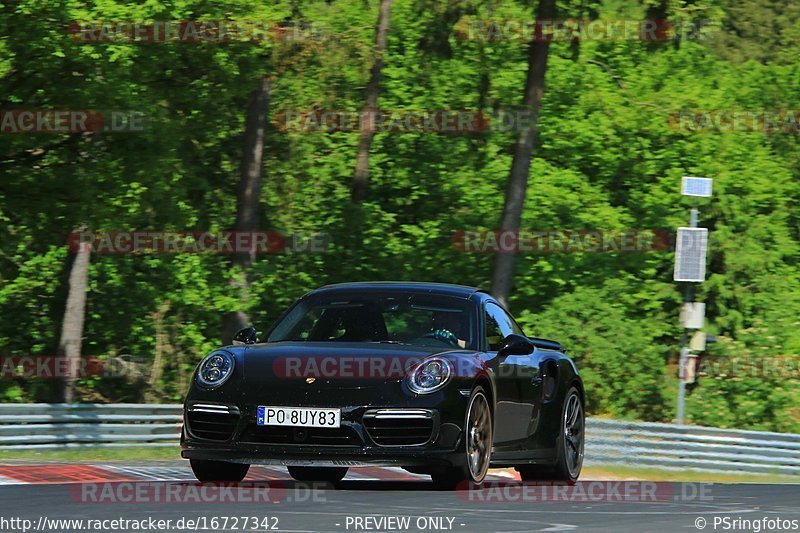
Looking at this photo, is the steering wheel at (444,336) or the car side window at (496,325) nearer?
the steering wheel at (444,336)

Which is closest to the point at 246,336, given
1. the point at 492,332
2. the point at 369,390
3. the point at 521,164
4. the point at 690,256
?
the point at 369,390

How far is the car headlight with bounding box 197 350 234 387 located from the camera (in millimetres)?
10508

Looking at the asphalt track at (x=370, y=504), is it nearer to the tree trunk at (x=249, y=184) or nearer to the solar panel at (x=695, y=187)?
the solar panel at (x=695, y=187)

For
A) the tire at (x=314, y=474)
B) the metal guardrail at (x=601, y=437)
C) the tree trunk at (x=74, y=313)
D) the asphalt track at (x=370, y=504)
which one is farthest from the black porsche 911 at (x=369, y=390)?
the tree trunk at (x=74, y=313)

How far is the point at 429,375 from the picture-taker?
34.0ft

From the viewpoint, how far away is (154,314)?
35.1 metres

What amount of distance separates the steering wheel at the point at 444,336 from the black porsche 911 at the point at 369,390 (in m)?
0.01

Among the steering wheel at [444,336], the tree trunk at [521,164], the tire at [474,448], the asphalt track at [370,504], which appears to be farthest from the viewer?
the tree trunk at [521,164]

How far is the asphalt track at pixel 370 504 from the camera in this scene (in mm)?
8578

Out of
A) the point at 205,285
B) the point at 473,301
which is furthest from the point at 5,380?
the point at 473,301

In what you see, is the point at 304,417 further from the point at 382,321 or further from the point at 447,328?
the point at 447,328

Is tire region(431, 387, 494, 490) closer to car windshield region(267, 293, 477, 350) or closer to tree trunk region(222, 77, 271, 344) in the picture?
car windshield region(267, 293, 477, 350)

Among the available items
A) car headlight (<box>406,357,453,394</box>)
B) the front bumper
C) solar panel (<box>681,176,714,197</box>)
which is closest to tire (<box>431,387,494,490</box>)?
the front bumper

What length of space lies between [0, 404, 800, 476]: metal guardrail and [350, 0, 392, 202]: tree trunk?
13228 millimetres
